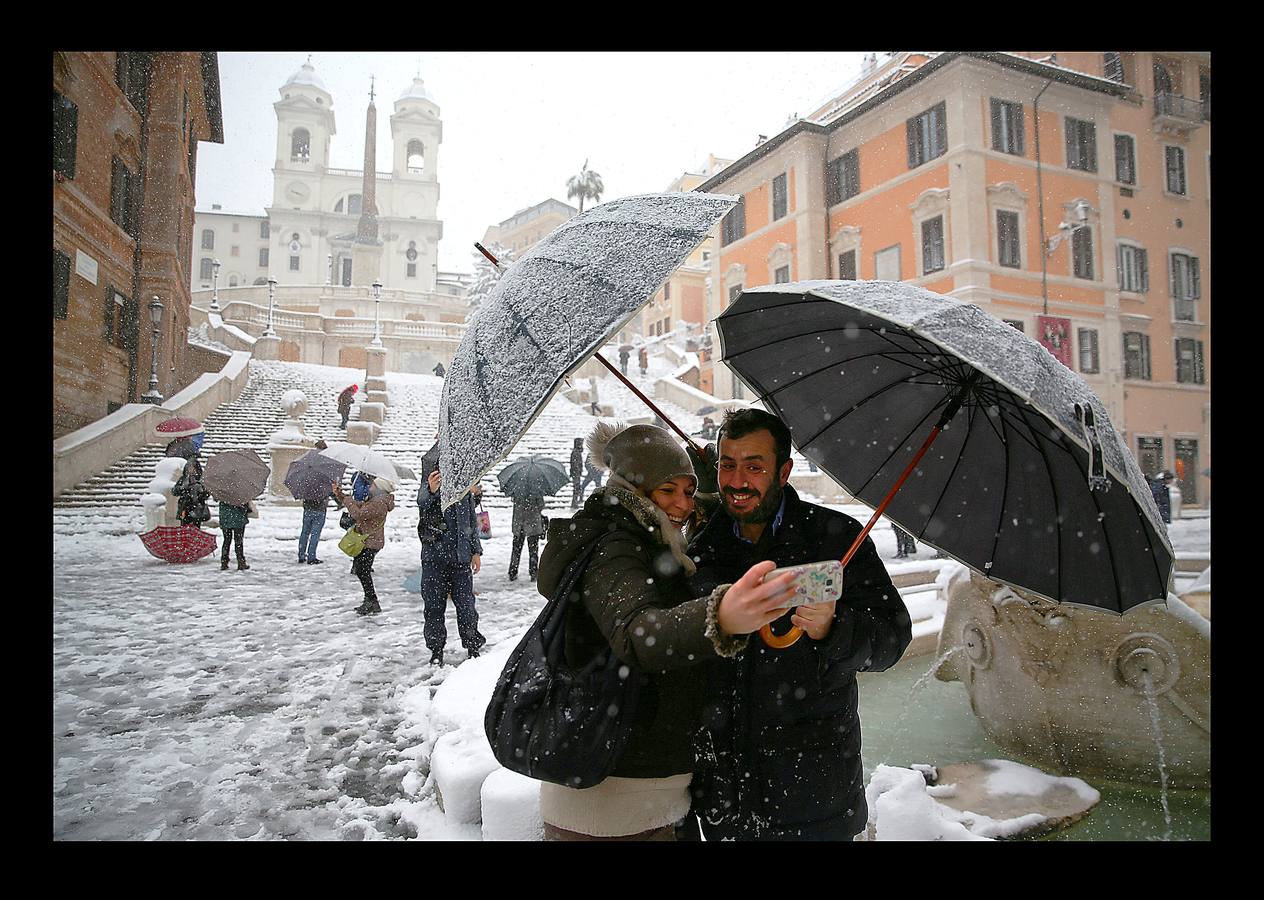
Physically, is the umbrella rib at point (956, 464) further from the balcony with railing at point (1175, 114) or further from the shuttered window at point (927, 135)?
the balcony with railing at point (1175, 114)

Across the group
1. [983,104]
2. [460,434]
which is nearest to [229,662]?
[460,434]

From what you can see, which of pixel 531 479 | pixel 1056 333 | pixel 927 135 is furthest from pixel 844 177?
pixel 531 479

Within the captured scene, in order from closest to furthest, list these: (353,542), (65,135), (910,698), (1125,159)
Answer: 1. (910,698)
2. (353,542)
3. (65,135)
4. (1125,159)

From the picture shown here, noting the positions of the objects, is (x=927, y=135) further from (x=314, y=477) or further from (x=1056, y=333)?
(x=314, y=477)

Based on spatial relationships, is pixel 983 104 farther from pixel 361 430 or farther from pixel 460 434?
pixel 460 434

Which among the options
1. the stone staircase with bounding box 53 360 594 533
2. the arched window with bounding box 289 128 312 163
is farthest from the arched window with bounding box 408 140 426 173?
the stone staircase with bounding box 53 360 594 533

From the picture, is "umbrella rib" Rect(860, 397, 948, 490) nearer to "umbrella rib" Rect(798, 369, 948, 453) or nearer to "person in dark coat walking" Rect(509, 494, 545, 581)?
"umbrella rib" Rect(798, 369, 948, 453)

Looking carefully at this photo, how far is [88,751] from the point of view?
4.24 metres

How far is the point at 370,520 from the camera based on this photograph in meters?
7.38

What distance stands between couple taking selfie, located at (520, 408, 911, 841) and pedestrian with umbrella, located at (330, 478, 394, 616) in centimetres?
602

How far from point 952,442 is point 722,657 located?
111cm

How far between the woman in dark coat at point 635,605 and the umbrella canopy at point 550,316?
256 mm

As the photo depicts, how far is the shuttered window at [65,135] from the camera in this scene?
44.9 feet

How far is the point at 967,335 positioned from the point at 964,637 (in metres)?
3.36
